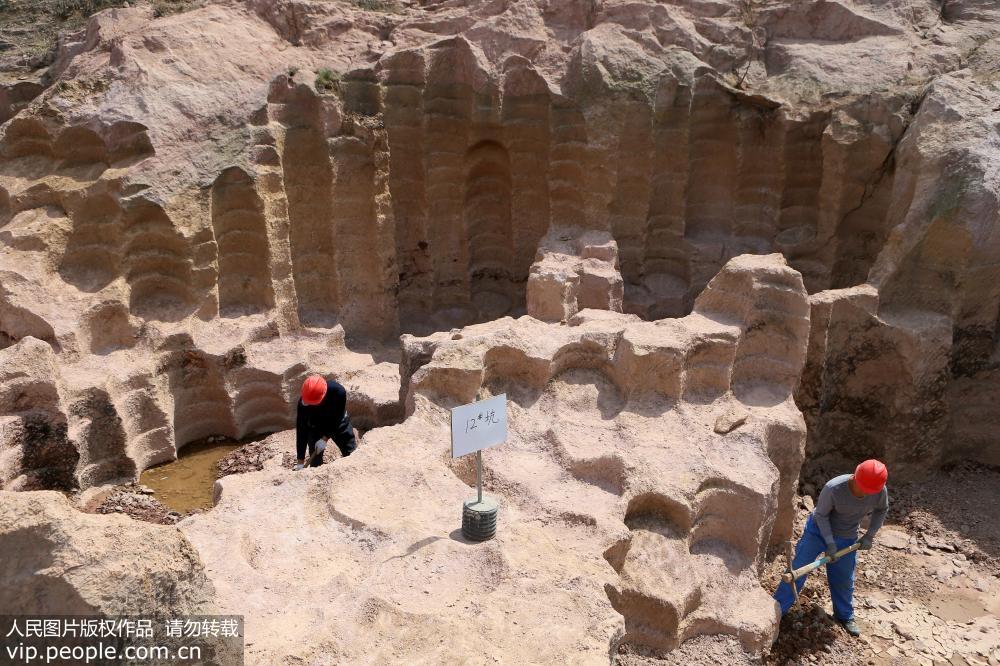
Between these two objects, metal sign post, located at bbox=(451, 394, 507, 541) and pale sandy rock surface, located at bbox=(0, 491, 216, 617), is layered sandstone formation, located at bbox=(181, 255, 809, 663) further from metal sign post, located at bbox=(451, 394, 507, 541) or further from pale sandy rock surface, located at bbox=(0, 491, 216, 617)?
pale sandy rock surface, located at bbox=(0, 491, 216, 617)

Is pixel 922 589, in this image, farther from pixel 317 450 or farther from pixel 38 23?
pixel 38 23

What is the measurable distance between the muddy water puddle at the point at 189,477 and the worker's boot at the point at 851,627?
198 inches

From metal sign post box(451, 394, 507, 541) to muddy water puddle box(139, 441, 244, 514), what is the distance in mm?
3421

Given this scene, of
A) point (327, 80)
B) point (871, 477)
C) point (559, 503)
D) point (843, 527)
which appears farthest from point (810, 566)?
point (327, 80)

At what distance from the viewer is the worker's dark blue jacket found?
19.5 feet

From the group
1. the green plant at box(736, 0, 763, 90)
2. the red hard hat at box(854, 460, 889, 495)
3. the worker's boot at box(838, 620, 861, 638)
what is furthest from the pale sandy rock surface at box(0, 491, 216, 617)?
the green plant at box(736, 0, 763, 90)

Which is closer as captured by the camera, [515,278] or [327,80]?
[327,80]

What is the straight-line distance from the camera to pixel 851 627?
5570mm

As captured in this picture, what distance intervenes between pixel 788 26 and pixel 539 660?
9.05 m

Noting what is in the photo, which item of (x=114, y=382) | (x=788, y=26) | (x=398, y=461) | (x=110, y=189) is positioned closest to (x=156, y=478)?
(x=114, y=382)

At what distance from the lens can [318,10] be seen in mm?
9555

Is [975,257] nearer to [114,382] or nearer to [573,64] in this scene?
[573,64]

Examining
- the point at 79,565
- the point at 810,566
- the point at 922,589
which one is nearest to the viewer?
the point at 79,565

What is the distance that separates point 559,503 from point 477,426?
2.90 ft
